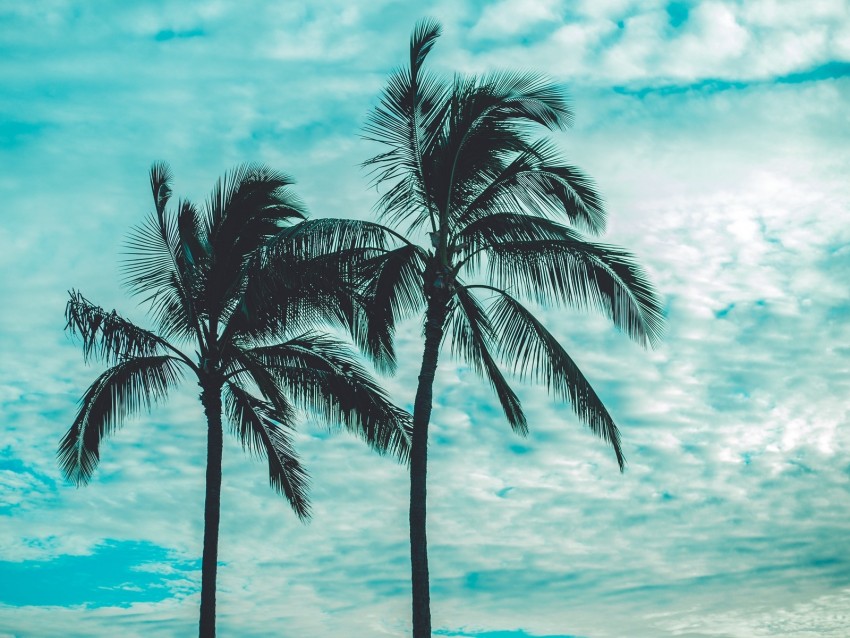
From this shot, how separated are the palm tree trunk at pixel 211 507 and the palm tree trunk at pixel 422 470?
467cm

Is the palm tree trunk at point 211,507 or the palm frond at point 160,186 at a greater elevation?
the palm frond at point 160,186

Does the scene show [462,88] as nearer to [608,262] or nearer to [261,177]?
[608,262]

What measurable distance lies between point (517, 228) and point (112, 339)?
7.43 metres

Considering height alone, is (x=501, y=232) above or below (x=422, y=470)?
above

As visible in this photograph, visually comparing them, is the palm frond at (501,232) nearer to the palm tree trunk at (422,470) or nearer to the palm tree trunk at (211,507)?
the palm tree trunk at (422,470)

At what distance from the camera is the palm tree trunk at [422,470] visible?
12836mm

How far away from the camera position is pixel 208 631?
15.7 metres

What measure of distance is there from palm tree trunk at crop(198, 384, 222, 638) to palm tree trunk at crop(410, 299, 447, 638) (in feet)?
15.3

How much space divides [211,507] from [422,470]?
491 cm

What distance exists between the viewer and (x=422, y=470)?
13.8 metres

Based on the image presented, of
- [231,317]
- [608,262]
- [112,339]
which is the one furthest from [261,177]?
[608,262]

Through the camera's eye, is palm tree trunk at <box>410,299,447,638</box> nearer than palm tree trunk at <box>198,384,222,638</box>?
Yes

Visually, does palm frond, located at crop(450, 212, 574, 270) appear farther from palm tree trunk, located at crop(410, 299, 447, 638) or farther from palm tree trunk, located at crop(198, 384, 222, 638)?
palm tree trunk, located at crop(198, 384, 222, 638)

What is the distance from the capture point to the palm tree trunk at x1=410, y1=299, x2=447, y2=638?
12836 millimetres
